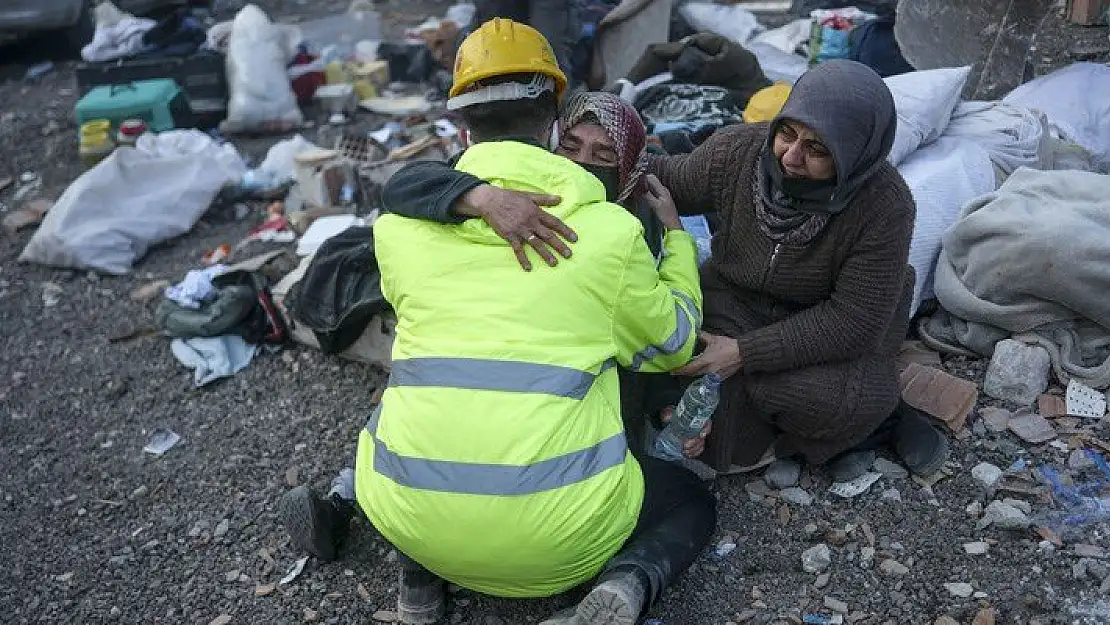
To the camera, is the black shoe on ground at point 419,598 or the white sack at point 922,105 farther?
the white sack at point 922,105

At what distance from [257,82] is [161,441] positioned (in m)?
3.71

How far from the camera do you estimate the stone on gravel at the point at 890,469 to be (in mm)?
3258

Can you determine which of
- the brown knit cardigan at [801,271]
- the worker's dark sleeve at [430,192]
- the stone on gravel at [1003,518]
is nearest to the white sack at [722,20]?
the brown knit cardigan at [801,271]

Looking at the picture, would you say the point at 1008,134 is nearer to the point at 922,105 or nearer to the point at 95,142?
the point at 922,105

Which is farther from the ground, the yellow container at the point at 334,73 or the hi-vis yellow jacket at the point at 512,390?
the hi-vis yellow jacket at the point at 512,390

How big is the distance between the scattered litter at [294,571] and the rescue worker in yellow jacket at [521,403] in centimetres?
61

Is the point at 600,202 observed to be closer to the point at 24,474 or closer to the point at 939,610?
the point at 939,610

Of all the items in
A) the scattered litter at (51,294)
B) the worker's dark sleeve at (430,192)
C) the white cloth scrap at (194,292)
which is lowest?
the scattered litter at (51,294)

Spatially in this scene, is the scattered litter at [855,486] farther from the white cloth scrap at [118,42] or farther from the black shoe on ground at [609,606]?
the white cloth scrap at [118,42]

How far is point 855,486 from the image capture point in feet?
10.5

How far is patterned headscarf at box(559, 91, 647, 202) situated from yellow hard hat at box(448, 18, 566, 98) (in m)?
0.12

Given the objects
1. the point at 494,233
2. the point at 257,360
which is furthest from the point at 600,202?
the point at 257,360

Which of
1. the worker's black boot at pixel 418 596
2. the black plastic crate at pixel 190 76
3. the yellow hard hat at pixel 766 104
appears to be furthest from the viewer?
the black plastic crate at pixel 190 76

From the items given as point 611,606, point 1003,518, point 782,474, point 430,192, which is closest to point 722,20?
point 782,474
